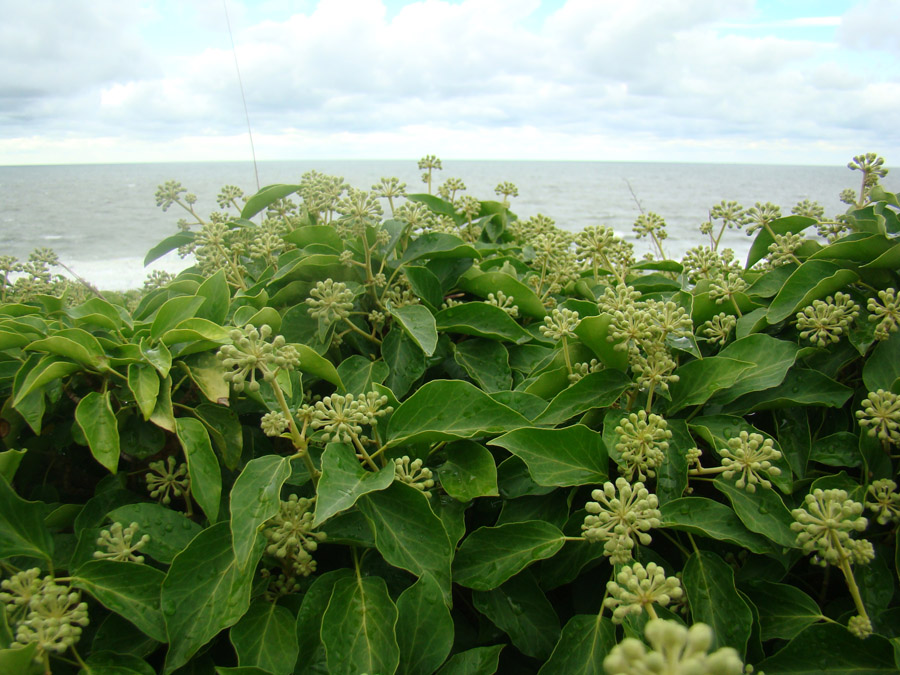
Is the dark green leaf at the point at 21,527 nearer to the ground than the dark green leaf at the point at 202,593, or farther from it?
farther from it

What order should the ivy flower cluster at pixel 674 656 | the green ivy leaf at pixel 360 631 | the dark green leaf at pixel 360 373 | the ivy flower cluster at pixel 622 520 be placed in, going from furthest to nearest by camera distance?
the dark green leaf at pixel 360 373 → the green ivy leaf at pixel 360 631 → the ivy flower cluster at pixel 622 520 → the ivy flower cluster at pixel 674 656

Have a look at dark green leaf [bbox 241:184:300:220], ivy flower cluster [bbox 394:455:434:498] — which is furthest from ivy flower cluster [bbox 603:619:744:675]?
dark green leaf [bbox 241:184:300:220]

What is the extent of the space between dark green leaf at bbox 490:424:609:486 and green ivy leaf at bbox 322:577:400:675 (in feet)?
1.47

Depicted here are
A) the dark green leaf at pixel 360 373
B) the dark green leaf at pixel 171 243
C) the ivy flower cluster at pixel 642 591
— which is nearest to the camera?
the ivy flower cluster at pixel 642 591

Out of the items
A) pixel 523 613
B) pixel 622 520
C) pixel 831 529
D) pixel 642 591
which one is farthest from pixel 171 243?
pixel 831 529

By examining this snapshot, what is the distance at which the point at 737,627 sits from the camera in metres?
1.22

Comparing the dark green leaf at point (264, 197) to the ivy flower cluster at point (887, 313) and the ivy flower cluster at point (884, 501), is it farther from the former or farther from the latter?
the ivy flower cluster at point (884, 501)

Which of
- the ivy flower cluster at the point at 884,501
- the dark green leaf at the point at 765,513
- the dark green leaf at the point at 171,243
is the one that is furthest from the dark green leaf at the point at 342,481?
the dark green leaf at the point at 171,243

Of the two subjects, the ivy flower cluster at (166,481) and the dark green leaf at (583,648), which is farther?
the ivy flower cluster at (166,481)

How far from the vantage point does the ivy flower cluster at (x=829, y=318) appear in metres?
1.51

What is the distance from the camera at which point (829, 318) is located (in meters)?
1.51

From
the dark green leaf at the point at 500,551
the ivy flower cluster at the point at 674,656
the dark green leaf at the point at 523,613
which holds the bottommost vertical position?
the dark green leaf at the point at 523,613

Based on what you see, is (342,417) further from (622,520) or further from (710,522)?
(710,522)

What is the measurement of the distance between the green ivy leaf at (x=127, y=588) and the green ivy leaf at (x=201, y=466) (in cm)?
18
